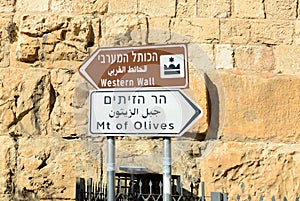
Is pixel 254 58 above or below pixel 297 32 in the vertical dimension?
below

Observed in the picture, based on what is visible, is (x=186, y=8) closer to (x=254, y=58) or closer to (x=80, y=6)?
(x=254, y=58)

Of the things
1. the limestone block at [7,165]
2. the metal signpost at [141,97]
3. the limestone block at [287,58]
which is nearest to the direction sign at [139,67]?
the metal signpost at [141,97]

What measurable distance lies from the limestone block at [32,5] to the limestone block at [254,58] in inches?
58.2

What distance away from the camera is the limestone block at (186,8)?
4230 millimetres

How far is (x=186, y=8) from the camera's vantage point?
4.24 meters

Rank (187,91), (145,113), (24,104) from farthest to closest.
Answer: (24,104), (187,91), (145,113)

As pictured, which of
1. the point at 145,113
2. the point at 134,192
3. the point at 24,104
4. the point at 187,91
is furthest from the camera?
the point at 24,104

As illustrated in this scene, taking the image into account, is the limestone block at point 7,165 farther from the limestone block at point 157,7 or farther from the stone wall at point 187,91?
the limestone block at point 157,7

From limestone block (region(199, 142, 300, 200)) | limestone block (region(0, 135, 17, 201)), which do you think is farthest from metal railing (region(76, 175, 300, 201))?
limestone block (region(0, 135, 17, 201))

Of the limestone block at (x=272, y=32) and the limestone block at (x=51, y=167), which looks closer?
the limestone block at (x=51, y=167)

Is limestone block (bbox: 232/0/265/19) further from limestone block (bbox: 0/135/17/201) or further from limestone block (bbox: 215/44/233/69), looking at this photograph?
limestone block (bbox: 0/135/17/201)

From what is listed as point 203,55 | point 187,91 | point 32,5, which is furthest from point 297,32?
point 32,5

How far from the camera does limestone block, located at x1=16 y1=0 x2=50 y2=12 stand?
4.26 m

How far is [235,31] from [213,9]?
0.24m
